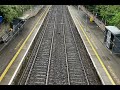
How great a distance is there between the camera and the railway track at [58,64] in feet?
51.3

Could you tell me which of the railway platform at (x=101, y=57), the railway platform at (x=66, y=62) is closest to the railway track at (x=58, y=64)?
the railway platform at (x=66, y=62)

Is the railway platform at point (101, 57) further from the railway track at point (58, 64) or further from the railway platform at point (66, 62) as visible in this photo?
the railway track at point (58, 64)

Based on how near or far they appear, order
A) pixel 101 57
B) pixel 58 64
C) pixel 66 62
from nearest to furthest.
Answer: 1. pixel 58 64
2. pixel 66 62
3. pixel 101 57

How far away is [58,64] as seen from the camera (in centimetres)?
1927

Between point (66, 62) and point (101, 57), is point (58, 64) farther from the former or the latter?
point (101, 57)

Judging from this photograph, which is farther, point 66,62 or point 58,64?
point 66,62

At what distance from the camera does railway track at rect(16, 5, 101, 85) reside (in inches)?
616

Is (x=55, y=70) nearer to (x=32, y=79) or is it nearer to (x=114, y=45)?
(x=32, y=79)

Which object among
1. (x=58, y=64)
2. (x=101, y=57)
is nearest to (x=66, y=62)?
(x=58, y=64)

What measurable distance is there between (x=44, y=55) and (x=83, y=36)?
8.96m

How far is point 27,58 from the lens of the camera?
811 inches

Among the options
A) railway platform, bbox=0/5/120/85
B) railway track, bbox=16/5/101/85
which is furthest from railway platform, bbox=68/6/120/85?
railway track, bbox=16/5/101/85

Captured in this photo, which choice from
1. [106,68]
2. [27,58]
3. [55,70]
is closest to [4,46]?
[27,58]

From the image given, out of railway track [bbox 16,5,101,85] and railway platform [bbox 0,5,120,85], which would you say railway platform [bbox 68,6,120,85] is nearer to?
railway platform [bbox 0,5,120,85]
